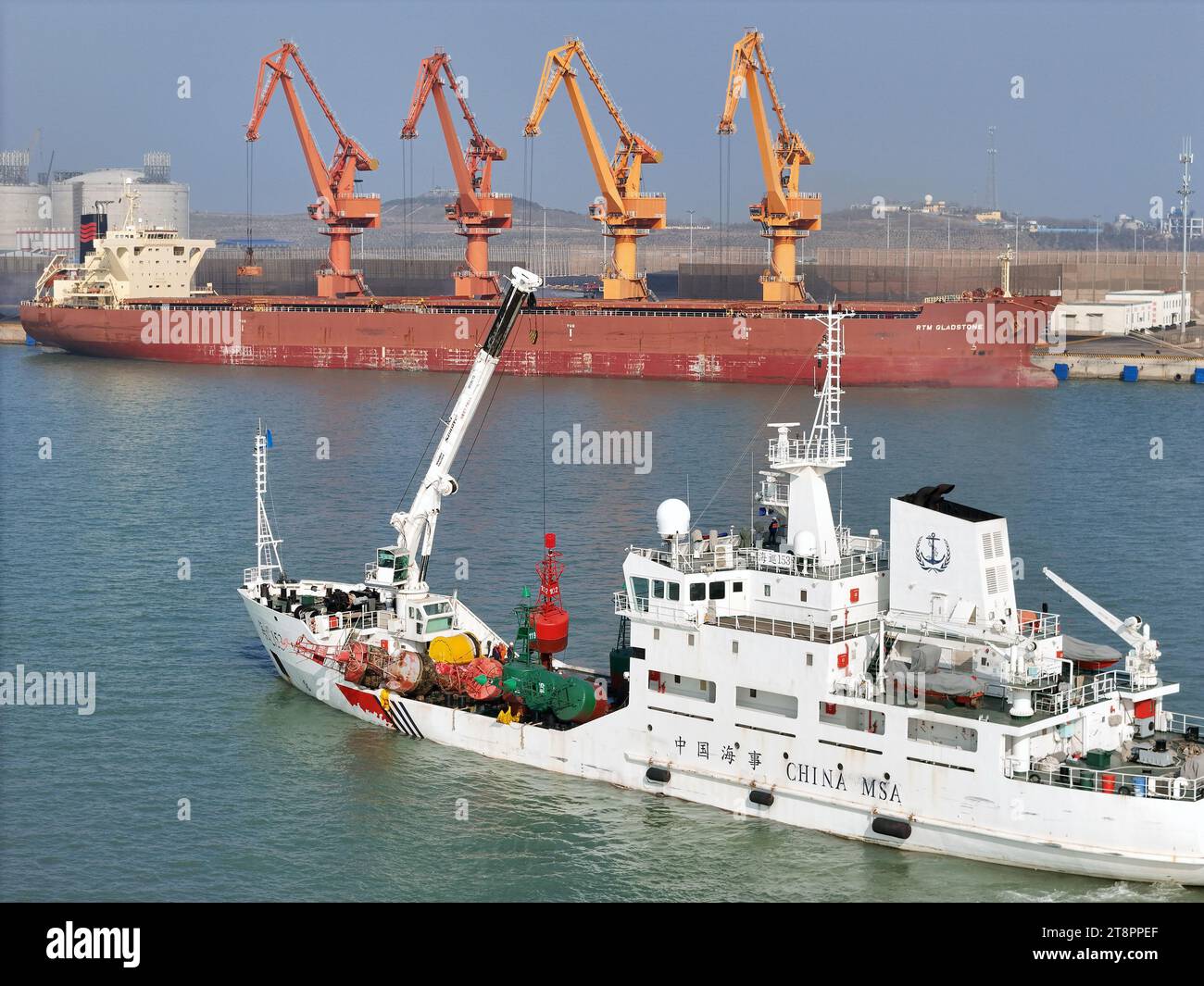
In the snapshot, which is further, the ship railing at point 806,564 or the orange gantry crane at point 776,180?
the orange gantry crane at point 776,180

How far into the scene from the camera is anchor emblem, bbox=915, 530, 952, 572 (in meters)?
22.3

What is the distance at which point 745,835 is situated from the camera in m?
22.5

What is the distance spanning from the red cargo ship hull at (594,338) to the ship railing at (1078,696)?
159ft

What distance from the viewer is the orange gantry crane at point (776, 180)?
264 ft

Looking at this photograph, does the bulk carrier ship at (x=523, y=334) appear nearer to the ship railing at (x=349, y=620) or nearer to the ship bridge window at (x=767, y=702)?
the ship railing at (x=349, y=620)

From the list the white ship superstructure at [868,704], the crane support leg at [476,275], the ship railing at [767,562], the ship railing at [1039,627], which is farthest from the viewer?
the crane support leg at [476,275]

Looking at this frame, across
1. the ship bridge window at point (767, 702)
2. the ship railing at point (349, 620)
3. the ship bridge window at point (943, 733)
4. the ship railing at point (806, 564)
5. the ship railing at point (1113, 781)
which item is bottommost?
the ship railing at point (1113, 781)

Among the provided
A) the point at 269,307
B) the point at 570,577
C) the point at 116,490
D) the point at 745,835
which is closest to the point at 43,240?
the point at 269,307

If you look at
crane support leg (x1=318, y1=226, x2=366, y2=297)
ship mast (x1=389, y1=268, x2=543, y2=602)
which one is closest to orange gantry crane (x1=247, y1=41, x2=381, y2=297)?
crane support leg (x1=318, y1=226, x2=366, y2=297)

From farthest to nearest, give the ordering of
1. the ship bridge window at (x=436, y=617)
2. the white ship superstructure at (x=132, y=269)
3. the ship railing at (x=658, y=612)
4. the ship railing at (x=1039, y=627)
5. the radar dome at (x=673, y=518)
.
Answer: the white ship superstructure at (x=132, y=269) < the ship bridge window at (x=436, y=617) < the radar dome at (x=673, y=518) < the ship railing at (x=658, y=612) < the ship railing at (x=1039, y=627)

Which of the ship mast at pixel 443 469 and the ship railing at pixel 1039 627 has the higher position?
the ship mast at pixel 443 469

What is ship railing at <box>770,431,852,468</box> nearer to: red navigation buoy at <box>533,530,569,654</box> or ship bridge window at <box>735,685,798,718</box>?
ship bridge window at <box>735,685,798,718</box>

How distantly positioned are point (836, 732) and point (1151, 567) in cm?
1833

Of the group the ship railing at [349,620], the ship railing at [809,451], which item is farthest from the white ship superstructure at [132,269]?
the ship railing at [809,451]
